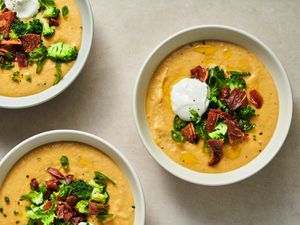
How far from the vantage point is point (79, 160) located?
3502 mm

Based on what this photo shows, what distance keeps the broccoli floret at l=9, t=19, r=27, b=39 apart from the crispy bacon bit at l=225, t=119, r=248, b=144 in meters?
1.64

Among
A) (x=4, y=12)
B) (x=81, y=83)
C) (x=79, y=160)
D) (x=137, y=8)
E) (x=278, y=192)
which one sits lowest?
(x=79, y=160)

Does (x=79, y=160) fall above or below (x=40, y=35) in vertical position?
below

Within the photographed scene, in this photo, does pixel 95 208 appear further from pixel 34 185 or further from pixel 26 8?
pixel 26 8

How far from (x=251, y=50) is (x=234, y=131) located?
608 mm

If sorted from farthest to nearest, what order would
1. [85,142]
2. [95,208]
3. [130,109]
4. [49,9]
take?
1. [130,109]
2. [49,9]
3. [85,142]
4. [95,208]

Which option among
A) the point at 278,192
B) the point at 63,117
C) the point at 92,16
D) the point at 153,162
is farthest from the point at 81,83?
the point at 278,192

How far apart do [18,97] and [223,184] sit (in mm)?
1634

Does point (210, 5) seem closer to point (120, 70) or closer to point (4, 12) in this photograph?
point (120, 70)

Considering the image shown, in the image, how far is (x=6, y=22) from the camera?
363 cm

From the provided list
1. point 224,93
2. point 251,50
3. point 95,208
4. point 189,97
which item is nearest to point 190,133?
point 189,97

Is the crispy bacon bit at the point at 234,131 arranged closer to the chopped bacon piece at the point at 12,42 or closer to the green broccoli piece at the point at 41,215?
the green broccoli piece at the point at 41,215

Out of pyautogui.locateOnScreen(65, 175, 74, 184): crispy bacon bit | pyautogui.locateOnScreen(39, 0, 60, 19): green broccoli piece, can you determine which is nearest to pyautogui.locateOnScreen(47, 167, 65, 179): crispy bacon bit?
pyautogui.locateOnScreen(65, 175, 74, 184): crispy bacon bit

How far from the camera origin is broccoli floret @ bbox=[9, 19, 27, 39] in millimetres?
3625
